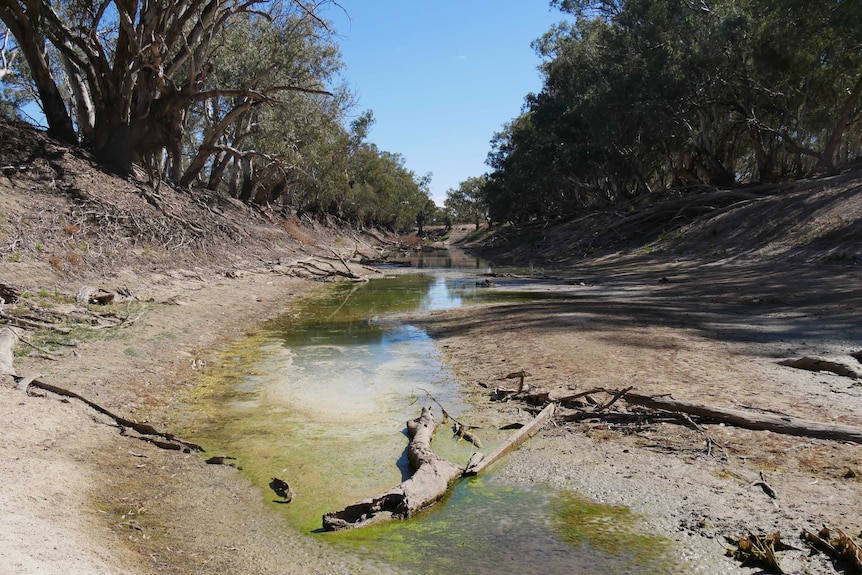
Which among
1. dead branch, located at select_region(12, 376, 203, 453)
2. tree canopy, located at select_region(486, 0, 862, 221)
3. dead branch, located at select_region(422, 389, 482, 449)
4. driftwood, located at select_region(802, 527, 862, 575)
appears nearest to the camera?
driftwood, located at select_region(802, 527, 862, 575)

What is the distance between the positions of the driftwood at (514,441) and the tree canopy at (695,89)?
63.4 ft

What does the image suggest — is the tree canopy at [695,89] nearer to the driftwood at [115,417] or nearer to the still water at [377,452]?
the still water at [377,452]

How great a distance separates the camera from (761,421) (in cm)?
544

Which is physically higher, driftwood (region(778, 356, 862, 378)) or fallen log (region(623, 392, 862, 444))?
driftwood (region(778, 356, 862, 378))

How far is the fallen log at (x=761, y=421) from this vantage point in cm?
504

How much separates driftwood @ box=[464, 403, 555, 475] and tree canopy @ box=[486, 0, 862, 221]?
19321 millimetres

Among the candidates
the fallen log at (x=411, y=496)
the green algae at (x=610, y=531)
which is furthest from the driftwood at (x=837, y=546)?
the fallen log at (x=411, y=496)

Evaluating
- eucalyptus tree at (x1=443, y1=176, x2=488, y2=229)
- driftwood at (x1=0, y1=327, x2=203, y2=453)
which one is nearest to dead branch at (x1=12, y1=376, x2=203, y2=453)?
driftwood at (x1=0, y1=327, x2=203, y2=453)

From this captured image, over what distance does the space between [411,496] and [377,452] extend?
1.32m

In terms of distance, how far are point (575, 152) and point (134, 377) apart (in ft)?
108

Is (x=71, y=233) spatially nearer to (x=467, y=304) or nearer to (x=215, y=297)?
(x=215, y=297)

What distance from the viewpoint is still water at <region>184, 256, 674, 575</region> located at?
396 cm

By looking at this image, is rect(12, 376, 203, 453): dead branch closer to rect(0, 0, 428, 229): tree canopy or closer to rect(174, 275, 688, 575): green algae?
rect(174, 275, 688, 575): green algae

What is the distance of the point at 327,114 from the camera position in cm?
2872
